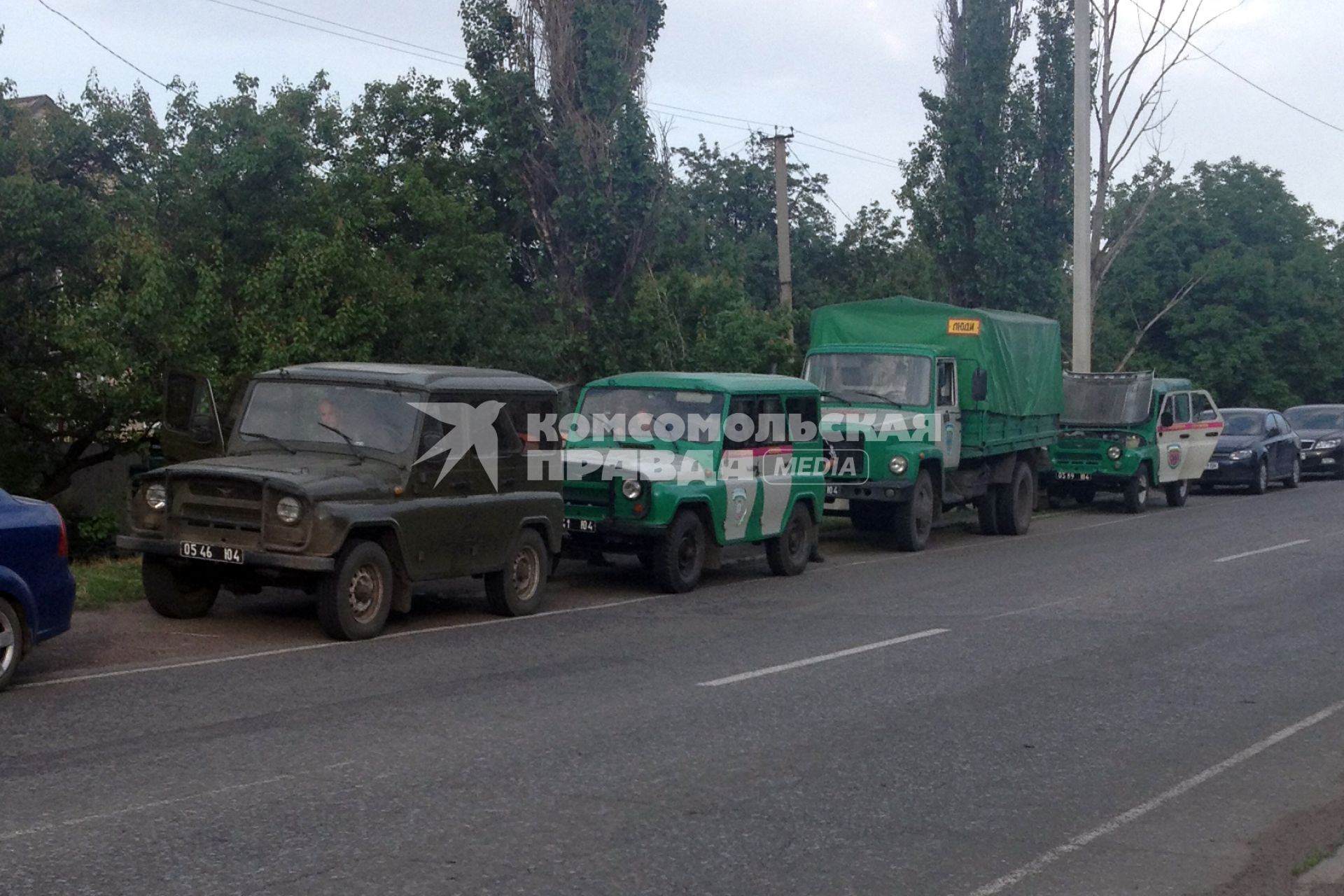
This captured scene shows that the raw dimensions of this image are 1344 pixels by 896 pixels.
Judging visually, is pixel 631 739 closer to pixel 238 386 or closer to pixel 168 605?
pixel 168 605

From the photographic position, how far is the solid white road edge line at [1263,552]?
60.0ft

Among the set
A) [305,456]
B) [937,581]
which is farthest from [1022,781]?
Answer: [937,581]

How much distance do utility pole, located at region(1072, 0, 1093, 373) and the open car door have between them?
755 inches

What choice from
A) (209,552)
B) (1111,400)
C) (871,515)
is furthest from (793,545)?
(1111,400)

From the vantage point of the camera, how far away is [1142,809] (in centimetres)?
722

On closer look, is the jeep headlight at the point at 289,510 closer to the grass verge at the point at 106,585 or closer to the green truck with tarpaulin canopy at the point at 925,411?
the grass verge at the point at 106,585

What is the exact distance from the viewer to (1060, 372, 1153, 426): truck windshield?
26156 millimetres

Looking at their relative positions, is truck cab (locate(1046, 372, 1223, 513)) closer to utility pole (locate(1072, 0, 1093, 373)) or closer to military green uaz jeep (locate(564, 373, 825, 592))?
utility pole (locate(1072, 0, 1093, 373))

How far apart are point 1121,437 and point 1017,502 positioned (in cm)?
458

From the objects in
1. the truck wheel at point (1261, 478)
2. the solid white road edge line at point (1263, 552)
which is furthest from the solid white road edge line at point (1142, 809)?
the truck wheel at point (1261, 478)

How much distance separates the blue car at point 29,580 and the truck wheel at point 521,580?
3971mm

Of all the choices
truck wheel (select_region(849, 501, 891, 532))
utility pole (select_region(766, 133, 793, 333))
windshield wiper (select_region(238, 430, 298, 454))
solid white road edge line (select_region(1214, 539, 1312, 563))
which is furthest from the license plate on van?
utility pole (select_region(766, 133, 793, 333))

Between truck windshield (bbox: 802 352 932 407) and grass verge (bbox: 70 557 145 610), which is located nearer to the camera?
grass verge (bbox: 70 557 145 610)

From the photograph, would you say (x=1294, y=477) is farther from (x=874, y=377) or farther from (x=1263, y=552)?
(x=874, y=377)
